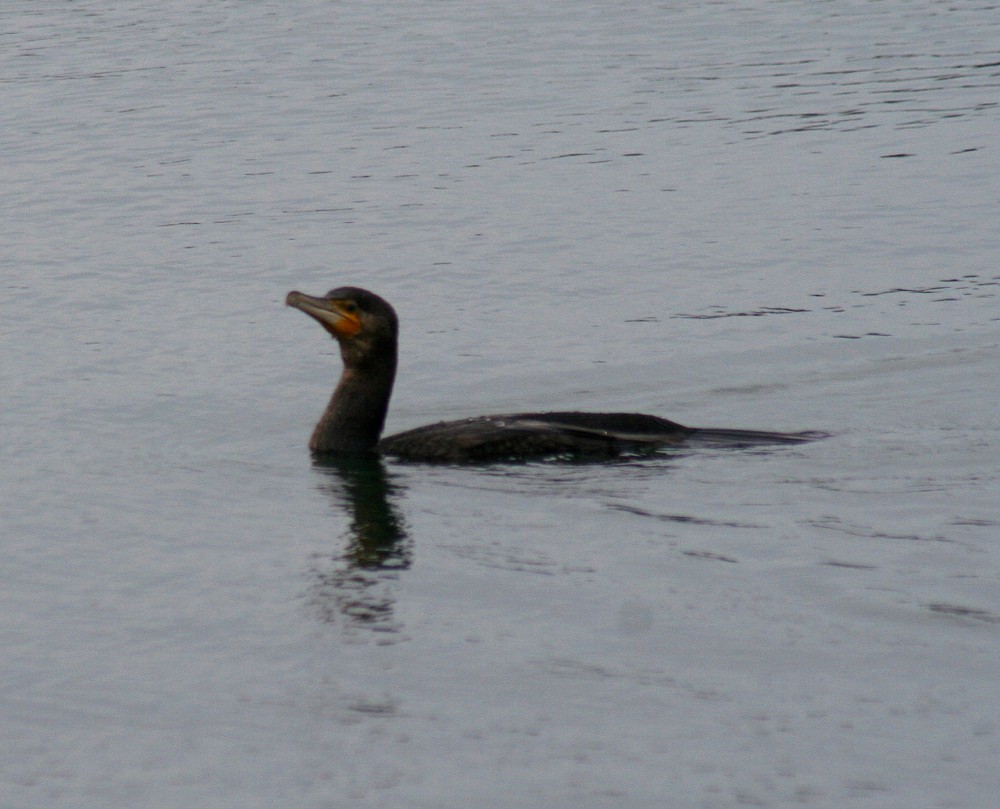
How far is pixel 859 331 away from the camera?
45.2 feet

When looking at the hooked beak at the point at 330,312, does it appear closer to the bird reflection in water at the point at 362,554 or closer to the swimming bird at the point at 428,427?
the swimming bird at the point at 428,427

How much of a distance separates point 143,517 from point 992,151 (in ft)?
42.0

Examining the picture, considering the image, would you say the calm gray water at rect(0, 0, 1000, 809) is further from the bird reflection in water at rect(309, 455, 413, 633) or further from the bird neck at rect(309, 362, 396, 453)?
the bird neck at rect(309, 362, 396, 453)

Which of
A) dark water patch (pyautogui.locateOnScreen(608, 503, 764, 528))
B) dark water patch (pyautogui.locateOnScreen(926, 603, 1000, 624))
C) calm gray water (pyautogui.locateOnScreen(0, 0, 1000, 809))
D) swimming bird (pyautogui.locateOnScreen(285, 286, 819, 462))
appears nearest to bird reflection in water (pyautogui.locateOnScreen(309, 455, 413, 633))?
calm gray water (pyautogui.locateOnScreen(0, 0, 1000, 809))

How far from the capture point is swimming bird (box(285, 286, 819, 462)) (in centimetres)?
1073

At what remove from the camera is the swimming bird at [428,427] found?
35.2 ft

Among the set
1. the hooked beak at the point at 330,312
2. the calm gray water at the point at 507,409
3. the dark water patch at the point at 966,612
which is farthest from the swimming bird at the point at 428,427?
the dark water patch at the point at 966,612

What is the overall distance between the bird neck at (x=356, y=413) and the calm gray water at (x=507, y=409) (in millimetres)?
204

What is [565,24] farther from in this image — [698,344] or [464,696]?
[464,696]

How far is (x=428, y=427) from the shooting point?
11.2m

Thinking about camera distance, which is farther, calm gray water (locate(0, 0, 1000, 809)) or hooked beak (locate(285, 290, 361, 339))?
hooked beak (locate(285, 290, 361, 339))

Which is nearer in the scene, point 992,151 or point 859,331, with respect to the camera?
point 859,331

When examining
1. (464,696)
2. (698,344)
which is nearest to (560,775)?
(464,696)

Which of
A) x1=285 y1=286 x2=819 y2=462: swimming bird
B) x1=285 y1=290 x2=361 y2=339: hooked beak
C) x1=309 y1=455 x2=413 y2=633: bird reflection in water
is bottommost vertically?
x1=309 y1=455 x2=413 y2=633: bird reflection in water
